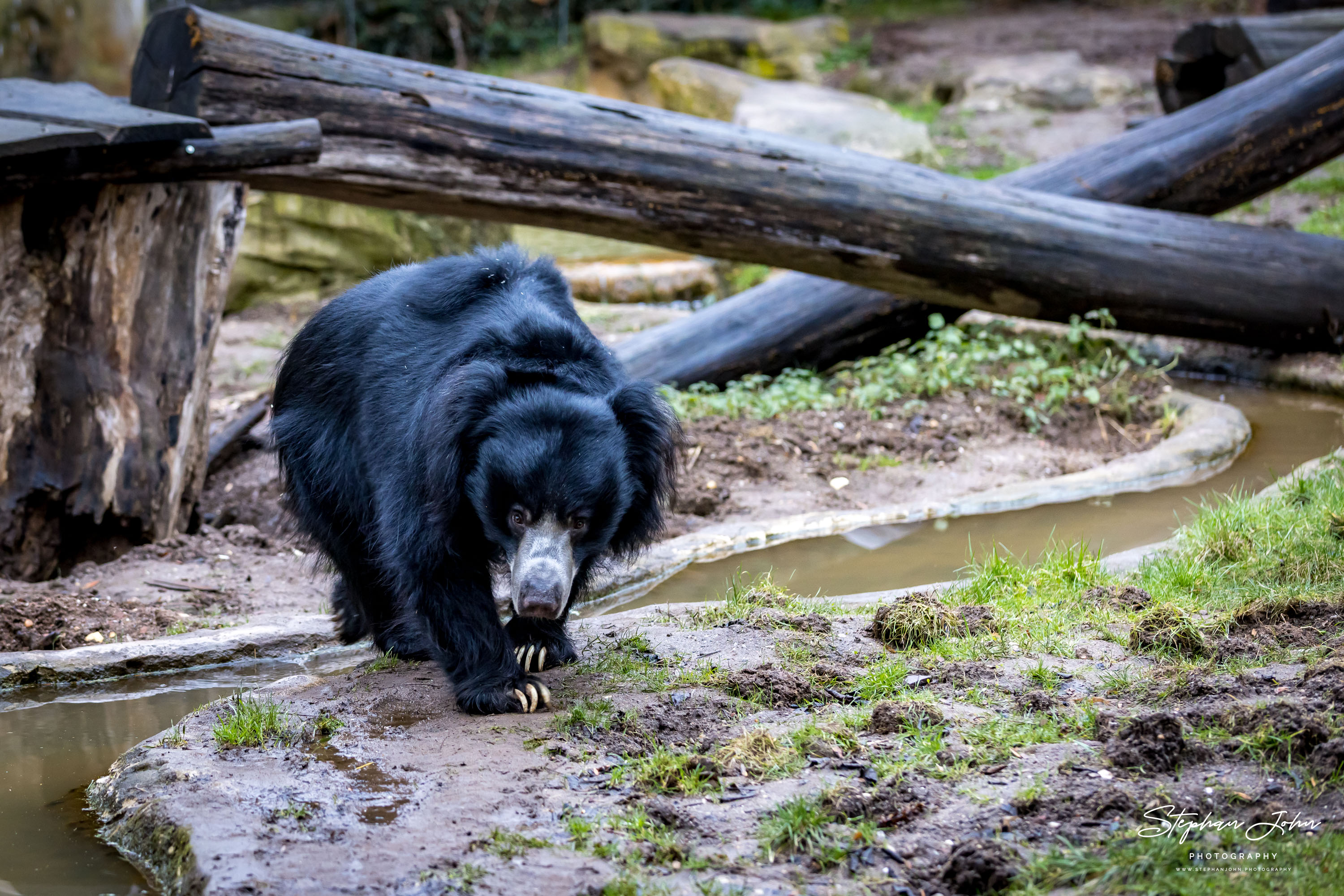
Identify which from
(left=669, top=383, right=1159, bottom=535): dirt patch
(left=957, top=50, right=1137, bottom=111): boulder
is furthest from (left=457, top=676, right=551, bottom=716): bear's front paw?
(left=957, top=50, right=1137, bottom=111): boulder

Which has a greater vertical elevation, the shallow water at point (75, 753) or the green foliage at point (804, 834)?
the green foliage at point (804, 834)

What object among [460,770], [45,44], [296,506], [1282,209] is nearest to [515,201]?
[296,506]

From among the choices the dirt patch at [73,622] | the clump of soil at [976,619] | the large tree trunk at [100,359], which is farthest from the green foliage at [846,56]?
the dirt patch at [73,622]

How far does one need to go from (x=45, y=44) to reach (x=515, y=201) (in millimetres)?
9716

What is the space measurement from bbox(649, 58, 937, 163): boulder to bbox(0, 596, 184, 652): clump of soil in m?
5.58

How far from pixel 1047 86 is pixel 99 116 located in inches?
389

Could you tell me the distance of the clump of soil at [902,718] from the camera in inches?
95.0

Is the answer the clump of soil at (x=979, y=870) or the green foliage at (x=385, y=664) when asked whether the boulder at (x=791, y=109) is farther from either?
the clump of soil at (x=979, y=870)

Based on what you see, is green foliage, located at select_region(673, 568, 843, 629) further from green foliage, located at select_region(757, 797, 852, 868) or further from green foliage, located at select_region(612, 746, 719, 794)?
green foliage, located at select_region(757, 797, 852, 868)

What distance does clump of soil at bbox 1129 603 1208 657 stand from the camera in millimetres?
2740

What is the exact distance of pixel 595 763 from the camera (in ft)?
7.79

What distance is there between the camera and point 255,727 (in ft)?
8.41

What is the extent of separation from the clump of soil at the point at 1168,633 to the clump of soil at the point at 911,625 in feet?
1.49

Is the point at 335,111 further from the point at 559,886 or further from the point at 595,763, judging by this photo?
the point at 559,886
